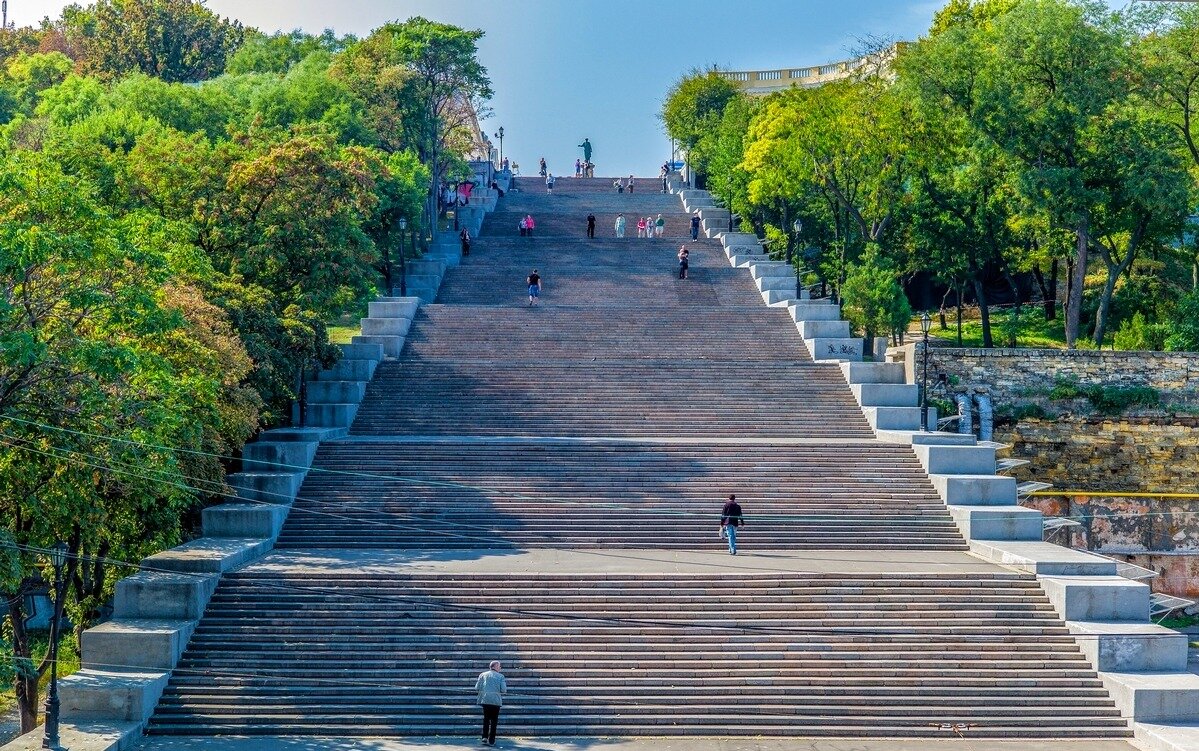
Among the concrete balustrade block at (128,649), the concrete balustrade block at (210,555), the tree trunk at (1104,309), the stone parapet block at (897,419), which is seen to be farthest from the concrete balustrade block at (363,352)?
the tree trunk at (1104,309)

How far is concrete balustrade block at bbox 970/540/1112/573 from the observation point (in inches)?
1059

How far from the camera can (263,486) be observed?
31.0m

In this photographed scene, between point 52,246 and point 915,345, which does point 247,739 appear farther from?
point 915,345

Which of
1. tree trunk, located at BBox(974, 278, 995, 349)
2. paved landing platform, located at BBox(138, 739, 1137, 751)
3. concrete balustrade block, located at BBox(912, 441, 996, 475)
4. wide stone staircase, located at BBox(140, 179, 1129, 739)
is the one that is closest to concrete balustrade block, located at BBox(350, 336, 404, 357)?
wide stone staircase, located at BBox(140, 179, 1129, 739)

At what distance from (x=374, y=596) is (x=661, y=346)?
61.2ft

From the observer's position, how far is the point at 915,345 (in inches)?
1692

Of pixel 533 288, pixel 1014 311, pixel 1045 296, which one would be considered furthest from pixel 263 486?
pixel 1045 296

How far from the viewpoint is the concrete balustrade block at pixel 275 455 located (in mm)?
32906

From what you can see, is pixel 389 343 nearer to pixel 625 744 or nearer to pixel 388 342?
pixel 388 342

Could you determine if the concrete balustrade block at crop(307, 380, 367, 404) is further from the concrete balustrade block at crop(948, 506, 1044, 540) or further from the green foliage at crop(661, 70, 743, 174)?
the green foliage at crop(661, 70, 743, 174)

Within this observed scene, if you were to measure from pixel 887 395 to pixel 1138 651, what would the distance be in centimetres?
1391

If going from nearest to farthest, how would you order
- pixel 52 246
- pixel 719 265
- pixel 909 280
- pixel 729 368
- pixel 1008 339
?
pixel 52 246
pixel 729 368
pixel 1008 339
pixel 719 265
pixel 909 280

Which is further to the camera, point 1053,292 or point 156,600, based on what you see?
point 1053,292

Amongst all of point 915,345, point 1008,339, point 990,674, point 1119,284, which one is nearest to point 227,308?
point 990,674
